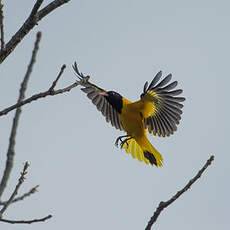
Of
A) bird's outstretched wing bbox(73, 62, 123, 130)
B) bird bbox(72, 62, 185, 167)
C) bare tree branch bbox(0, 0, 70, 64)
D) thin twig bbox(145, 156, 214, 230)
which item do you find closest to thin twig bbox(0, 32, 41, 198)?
bare tree branch bbox(0, 0, 70, 64)

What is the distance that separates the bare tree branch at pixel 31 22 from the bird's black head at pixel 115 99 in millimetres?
4242

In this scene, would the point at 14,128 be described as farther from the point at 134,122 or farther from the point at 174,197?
the point at 134,122

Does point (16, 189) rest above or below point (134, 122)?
below

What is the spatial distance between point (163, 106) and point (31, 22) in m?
4.28

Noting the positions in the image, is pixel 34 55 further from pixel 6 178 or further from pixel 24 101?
pixel 6 178

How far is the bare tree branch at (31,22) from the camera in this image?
6.57 ft

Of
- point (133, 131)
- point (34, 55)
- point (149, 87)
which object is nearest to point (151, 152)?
point (133, 131)

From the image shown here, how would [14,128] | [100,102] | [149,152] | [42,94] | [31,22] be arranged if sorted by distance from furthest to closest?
[100,102] → [149,152] → [31,22] → [42,94] → [14,128]

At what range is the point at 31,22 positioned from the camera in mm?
2096

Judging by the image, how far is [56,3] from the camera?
86.4 inches

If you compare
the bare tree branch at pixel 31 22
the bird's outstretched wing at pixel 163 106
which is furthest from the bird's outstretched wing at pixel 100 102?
the bare tree branch at pixel 31 22

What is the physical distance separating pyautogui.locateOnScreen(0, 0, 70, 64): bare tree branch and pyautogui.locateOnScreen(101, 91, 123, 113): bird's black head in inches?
167

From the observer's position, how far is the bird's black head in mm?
6462

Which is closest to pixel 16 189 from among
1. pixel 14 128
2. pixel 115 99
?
pixel 14 128
